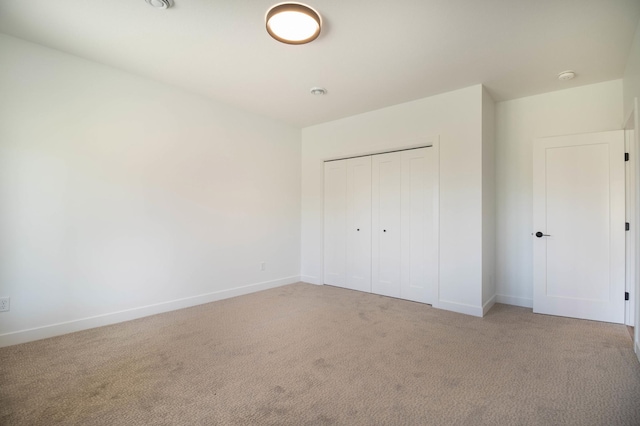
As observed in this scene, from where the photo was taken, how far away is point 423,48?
2719 millimetres

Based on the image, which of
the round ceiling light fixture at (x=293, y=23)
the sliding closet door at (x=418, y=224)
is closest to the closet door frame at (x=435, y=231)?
the sliding closet door at (x=418, y=224)

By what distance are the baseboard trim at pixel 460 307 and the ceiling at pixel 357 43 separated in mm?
2579

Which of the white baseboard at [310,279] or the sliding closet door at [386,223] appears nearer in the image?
the sliding closet door at [386,223]

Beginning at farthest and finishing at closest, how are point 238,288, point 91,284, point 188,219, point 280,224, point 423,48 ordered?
point 280,224, point 238,288, point 188,219, point 91,284, point 423,48

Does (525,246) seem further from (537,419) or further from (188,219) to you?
(188,219)

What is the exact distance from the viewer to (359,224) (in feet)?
15.2

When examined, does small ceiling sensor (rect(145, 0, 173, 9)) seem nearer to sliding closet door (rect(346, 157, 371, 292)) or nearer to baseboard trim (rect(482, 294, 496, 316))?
sliding closet door (rect(346, 157, 371, 292))

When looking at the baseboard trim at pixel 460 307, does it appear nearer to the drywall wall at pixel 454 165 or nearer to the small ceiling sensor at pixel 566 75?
the drywall wall at pixel 454 165

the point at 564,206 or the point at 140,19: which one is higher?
the point at 140,19

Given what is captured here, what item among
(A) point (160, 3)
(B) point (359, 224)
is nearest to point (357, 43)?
(A) point (160, 3)

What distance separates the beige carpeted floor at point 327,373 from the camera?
68.1 inches

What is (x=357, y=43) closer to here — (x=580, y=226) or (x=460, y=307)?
(x=460, y=307)

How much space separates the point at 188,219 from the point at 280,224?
60.1 inches

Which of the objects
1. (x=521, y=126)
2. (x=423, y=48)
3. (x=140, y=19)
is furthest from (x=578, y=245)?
(x=140, y=19)
